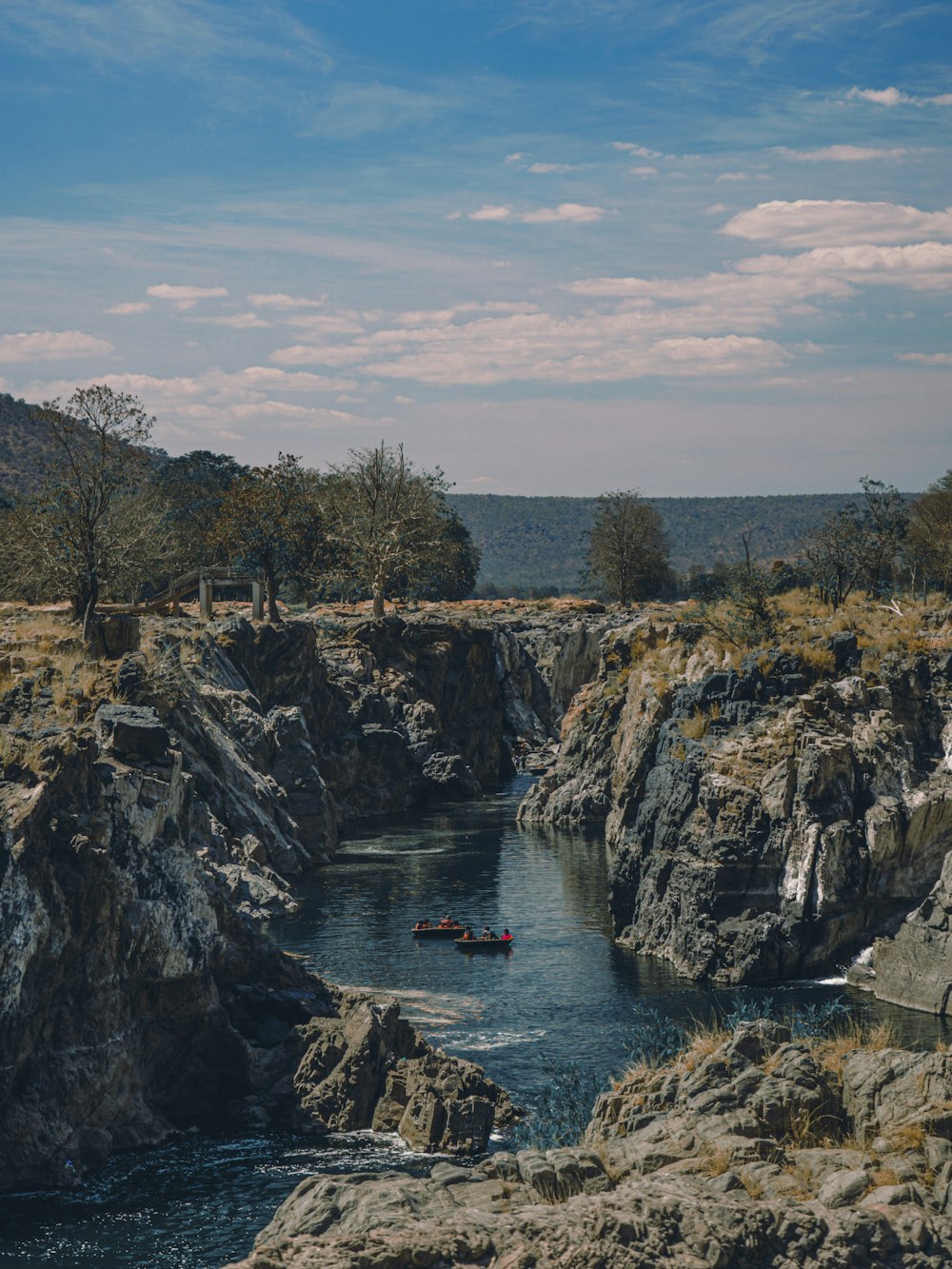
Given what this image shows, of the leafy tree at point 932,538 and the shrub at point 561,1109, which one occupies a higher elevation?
the leafy tree at point 932,538

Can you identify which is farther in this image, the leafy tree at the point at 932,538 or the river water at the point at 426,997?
the leafy tree at the point at 932,538

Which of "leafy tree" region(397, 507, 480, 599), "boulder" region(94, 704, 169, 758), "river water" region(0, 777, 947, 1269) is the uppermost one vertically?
"leafy tree" region(397, 507, 480, 599)

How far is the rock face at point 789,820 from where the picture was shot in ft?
224

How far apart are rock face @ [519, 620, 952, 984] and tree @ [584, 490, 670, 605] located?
4084 inches

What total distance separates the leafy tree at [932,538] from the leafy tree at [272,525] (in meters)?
53.2

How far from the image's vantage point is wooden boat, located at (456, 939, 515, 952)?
238 ft

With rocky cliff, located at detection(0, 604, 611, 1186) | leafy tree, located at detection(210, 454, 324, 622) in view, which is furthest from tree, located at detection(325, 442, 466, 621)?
rocky cliff, located at detection(0, 604, 611, 1186)

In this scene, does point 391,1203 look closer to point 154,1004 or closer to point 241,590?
point 154,1004

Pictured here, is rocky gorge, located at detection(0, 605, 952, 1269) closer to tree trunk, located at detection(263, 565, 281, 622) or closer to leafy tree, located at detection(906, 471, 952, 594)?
tree trunk, located at detection(263, 565, 281, 622)

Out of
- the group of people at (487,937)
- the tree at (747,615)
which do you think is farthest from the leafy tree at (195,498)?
the group of people at (487,937)

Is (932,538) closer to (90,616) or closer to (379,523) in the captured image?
(379,523)

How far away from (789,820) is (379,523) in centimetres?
8010

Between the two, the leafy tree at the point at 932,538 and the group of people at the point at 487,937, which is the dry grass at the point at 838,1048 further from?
the leafy tree at the point at 932,538

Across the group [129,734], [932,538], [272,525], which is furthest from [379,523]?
[129,734]
